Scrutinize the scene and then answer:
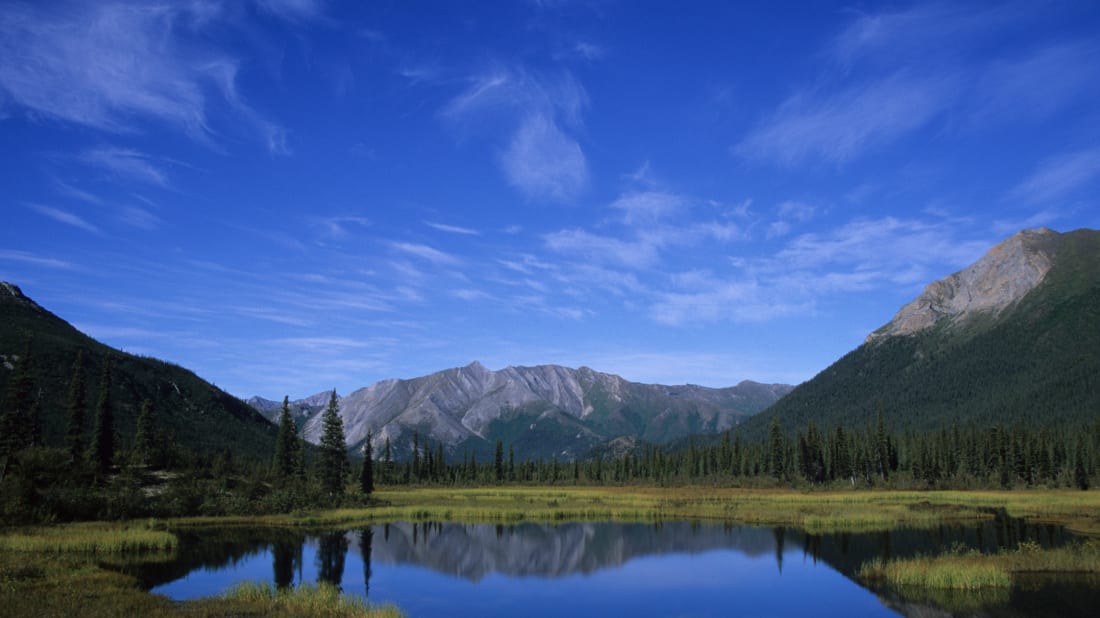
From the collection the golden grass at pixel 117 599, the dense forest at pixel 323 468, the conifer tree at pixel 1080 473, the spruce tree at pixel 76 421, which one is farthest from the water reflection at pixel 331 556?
the conifer tree at pixel 1080 473

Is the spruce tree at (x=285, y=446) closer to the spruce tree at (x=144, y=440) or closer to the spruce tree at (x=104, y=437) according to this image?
the spruce tree at (x=144, y=440)

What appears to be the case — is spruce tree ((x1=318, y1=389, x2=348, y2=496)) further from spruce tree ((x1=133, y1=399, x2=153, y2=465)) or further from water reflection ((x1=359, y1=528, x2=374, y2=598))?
water reflection ((x1=359, y1=528, x2=374, y2=598))

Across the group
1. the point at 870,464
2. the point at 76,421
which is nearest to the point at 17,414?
the point at 76,421

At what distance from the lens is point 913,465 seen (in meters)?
139

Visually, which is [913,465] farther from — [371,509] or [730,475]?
[371,509]

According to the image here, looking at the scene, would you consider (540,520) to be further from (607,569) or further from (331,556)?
(331,556)

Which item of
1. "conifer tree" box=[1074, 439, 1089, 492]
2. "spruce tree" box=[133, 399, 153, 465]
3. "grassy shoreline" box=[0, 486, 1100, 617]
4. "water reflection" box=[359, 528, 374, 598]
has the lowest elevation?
"water reflection" box=[359, 528, 374, 598]

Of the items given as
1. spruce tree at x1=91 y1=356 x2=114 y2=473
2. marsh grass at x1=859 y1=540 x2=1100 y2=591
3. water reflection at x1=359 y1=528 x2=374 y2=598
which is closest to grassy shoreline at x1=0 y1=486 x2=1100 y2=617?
marsh grass at x1=859 y1=540 x2=1100 y2=591

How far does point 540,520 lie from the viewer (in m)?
84.4

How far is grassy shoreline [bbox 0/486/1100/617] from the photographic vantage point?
102 ft

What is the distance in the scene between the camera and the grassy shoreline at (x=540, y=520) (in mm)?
31141

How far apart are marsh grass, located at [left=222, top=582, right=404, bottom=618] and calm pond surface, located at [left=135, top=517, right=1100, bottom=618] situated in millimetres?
4423

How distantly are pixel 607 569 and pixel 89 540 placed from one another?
35830 mm

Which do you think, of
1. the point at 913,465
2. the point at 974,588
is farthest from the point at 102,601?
the point at 913,465
